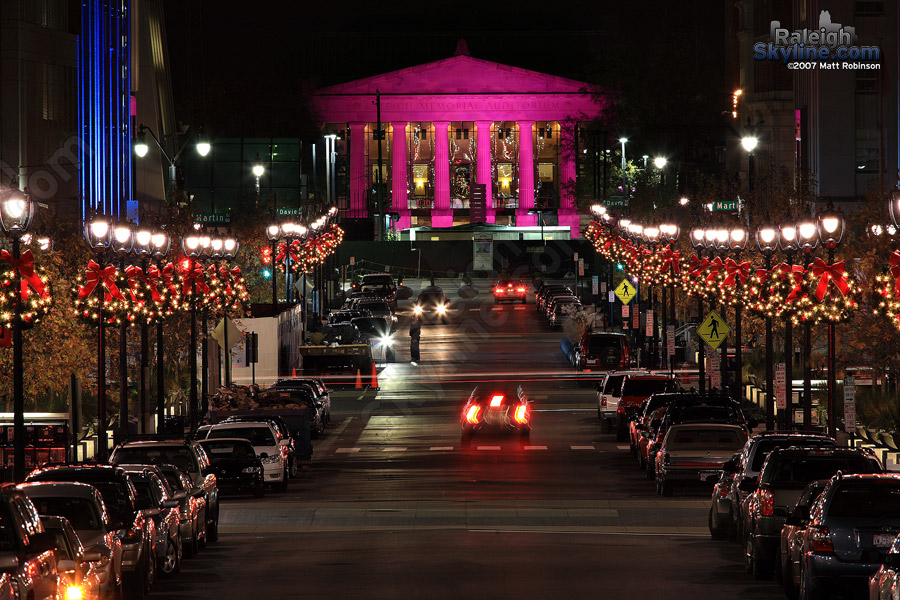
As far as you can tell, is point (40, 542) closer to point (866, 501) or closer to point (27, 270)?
point (866, 501)

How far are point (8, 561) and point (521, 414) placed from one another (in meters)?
28.1

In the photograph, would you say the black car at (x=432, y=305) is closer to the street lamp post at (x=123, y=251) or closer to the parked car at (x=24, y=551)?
the street lamp post at (x=123, y=251)

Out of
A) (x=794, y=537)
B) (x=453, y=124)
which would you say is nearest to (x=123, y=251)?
(x=794, y=537)

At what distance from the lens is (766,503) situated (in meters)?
18.1

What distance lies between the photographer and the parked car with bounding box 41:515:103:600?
508 inches

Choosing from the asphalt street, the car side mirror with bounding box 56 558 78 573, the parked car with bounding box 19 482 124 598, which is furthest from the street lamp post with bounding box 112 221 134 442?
the car side mirror with bounding box 56 558 78 573

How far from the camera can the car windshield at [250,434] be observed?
98.1 feet

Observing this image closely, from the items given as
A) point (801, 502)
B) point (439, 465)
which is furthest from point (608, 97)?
point (801, 502)

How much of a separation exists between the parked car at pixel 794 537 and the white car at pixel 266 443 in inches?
558

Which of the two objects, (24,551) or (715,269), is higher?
(715,269)

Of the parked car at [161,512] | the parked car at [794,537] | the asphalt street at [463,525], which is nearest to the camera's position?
the parked car at [794,537]

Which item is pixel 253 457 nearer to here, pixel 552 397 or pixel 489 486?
pixel 489 486

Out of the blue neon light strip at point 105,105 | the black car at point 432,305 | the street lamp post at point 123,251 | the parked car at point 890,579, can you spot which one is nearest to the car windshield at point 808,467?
Result: the parked car at point 890,579

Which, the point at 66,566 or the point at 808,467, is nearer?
the point at 66,566
